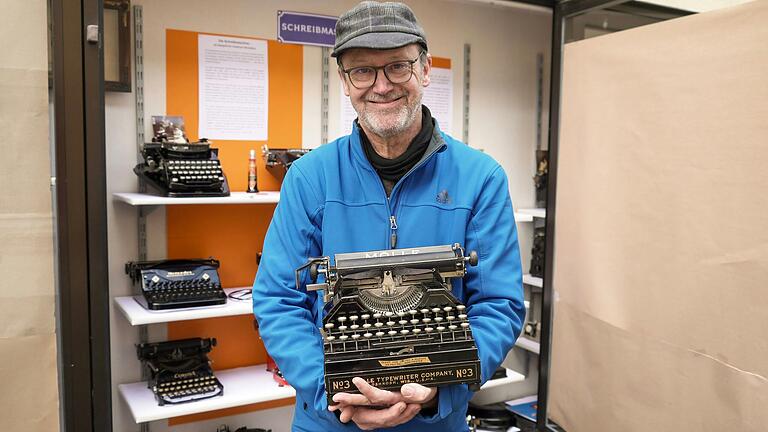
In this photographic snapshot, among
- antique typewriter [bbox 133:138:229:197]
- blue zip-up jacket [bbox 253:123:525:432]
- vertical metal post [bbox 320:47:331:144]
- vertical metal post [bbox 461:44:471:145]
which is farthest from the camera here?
vertical metal post [bbox 461:44:471:145]

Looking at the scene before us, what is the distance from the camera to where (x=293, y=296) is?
1479mm

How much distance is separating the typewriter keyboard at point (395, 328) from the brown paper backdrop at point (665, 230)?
1109 mm

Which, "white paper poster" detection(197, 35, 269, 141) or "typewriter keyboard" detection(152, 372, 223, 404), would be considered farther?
"white paper poster" detection(197, 35, 269, 141)

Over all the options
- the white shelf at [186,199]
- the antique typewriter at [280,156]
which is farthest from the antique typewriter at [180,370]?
the antique typewriter at [280,156]

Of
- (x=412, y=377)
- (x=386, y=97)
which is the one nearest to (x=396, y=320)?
(x=412, y=377)

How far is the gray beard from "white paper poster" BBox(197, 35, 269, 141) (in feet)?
4.49

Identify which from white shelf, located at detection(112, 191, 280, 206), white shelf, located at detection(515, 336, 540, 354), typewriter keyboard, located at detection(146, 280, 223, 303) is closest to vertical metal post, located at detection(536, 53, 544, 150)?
white shelf, located at detection(515, 336, 540, 354)

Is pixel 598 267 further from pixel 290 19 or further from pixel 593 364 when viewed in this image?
pixel 290 19

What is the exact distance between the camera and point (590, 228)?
256 centimetres

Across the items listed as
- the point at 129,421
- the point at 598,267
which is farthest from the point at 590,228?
the point at 129,421

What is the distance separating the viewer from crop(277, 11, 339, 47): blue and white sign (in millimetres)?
2809

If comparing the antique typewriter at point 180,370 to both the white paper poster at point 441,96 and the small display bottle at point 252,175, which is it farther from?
the white paper poster at point 441,96

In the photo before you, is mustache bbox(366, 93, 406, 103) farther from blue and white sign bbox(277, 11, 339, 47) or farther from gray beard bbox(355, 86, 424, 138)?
blue and white sign bbox(277, 11, 339, 47)

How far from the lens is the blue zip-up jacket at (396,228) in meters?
1.48
